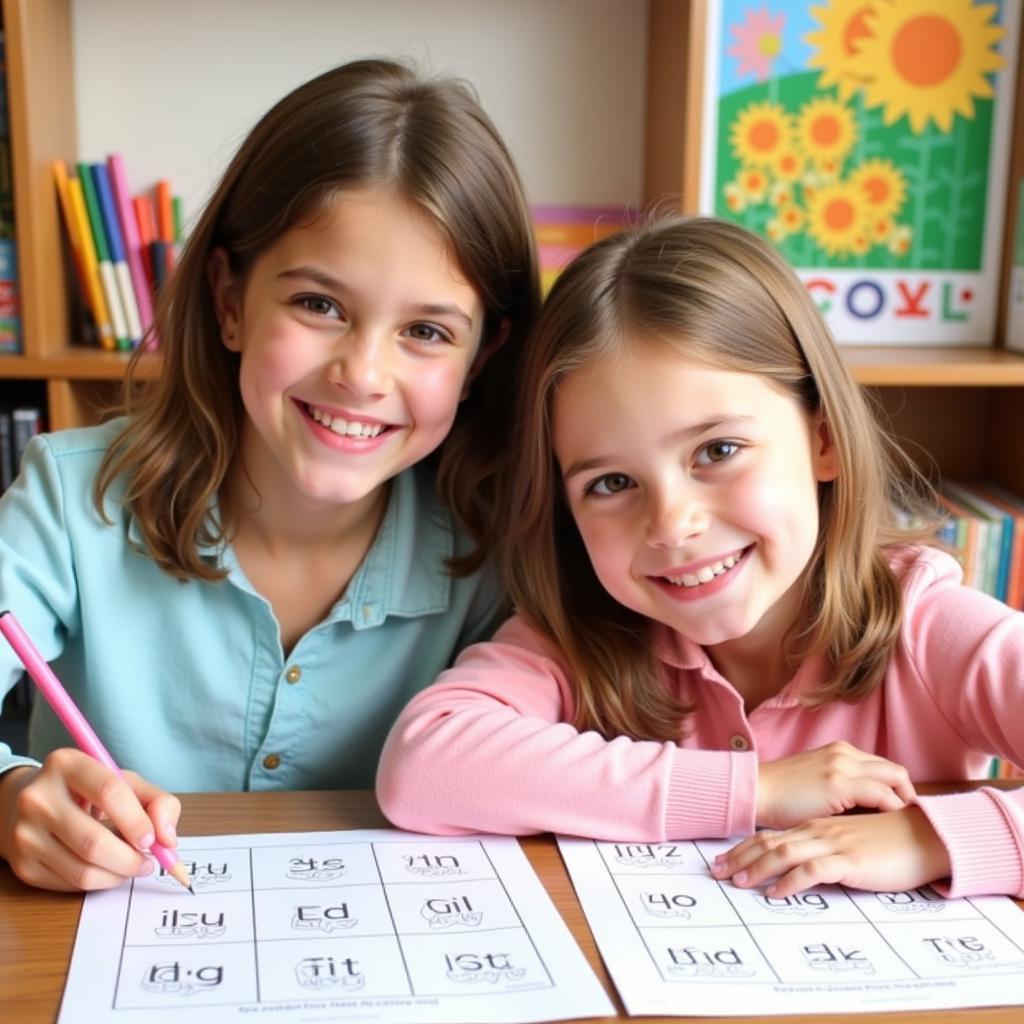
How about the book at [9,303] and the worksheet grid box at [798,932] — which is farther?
the book at [9,303]

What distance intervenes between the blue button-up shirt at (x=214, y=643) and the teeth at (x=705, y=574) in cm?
29

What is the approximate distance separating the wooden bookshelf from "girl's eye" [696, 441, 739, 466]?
2.98 feet

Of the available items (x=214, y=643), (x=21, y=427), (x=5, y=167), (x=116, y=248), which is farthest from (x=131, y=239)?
(x=214, y=643)

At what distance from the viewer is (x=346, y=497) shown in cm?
114

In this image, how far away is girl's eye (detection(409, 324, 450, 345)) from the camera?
1.11 m

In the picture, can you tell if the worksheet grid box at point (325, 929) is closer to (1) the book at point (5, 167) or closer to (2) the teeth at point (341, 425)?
(2) the teeth at point (341, 425)

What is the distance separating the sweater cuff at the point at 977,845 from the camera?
82 centimetres

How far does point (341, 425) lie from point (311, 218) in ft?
0.58

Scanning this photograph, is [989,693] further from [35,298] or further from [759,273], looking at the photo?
[35,298]

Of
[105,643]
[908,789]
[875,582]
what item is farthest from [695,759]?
[105,643]

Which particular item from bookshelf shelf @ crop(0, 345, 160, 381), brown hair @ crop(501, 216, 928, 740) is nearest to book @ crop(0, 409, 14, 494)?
bookshelf shelf @ crop(0, 345, 160, 381)

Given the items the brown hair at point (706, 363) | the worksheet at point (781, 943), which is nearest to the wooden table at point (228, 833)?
the worksheet at point (781, 943)

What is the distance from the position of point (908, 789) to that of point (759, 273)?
427 mm

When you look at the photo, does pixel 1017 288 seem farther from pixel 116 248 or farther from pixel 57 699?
pixel 57 699
